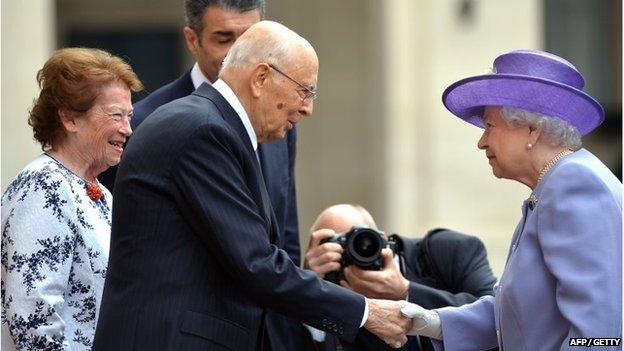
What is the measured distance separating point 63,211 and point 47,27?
585cm

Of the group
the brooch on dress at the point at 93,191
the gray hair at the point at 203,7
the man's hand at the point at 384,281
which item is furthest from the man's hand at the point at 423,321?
the gray hair at the point at 203,7

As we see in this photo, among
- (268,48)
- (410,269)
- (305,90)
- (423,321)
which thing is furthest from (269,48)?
(410,269)

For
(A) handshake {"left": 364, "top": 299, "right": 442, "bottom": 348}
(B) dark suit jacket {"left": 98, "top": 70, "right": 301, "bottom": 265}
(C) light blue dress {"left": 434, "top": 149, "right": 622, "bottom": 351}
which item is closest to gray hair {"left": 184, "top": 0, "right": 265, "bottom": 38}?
(B) dark suit jacket {"left": 98, "top": 70, "right": 301, "bottom": 265}

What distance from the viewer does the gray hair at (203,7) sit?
4.77 m

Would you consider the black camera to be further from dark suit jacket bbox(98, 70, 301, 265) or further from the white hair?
the white hair

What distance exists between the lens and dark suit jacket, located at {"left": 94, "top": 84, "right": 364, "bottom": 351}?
353 centimetres

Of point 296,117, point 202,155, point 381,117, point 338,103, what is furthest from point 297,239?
point 338,103

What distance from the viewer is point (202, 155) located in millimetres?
3543

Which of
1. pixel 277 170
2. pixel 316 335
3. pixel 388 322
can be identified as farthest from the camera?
pixel 277 170

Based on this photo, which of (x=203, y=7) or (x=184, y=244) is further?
(x=203, y=7)

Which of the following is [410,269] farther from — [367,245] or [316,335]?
[316,335]

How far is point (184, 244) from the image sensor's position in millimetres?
3547

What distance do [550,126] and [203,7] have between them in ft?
5.13

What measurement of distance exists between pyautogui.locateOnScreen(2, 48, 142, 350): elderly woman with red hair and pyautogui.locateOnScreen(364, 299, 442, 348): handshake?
30.6 inches
